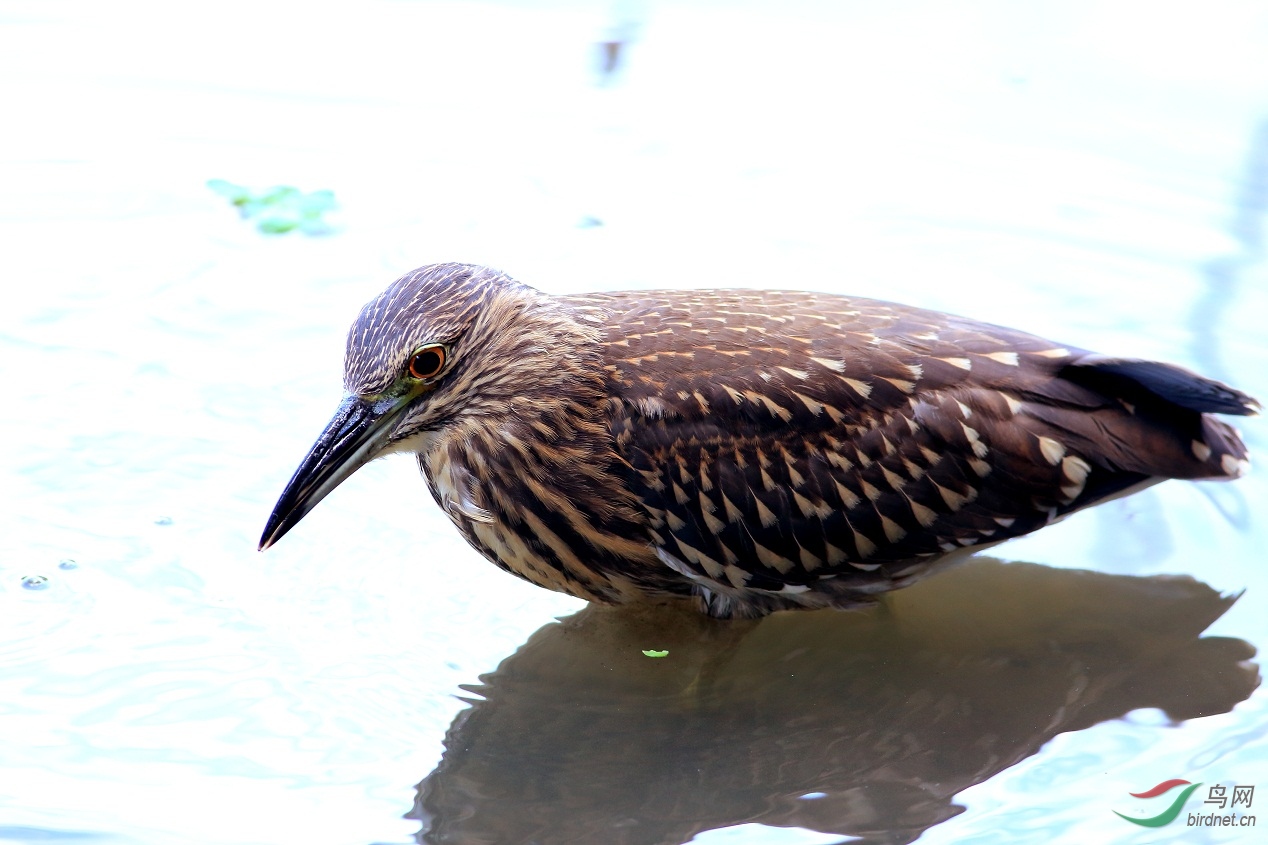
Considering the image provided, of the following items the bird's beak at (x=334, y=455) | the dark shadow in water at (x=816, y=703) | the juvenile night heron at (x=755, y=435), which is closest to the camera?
the dark shadow in water at (x=816, y=703)

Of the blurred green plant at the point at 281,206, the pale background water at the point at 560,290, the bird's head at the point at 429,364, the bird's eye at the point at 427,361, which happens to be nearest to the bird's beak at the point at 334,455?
the bird's head at the point at 429,364

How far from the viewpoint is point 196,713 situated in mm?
4840

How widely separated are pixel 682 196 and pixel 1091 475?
3.56m

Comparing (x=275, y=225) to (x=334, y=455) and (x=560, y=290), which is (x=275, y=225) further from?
(x=334, y=455)

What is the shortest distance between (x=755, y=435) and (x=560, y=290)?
7.92ft

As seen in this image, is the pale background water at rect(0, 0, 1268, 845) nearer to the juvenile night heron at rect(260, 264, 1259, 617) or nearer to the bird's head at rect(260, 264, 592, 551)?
the juvenile night heron at rect(260, 264, 1259, 617)

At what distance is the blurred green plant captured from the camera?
24.6 ft

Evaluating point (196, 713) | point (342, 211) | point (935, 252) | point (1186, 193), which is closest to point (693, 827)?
point (196, 713)

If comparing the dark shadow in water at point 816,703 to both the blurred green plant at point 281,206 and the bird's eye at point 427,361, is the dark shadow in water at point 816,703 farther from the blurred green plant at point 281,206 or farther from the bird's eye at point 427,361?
the blurred green plant at point 281,206

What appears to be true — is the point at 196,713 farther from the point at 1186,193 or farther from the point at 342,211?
the point at 1186,193

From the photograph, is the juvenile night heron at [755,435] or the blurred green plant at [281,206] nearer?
the juvenile night heron at [755,435]

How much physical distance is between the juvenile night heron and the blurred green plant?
270 centimetres

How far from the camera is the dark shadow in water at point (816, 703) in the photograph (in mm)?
4574

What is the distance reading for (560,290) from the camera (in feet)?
23.2
